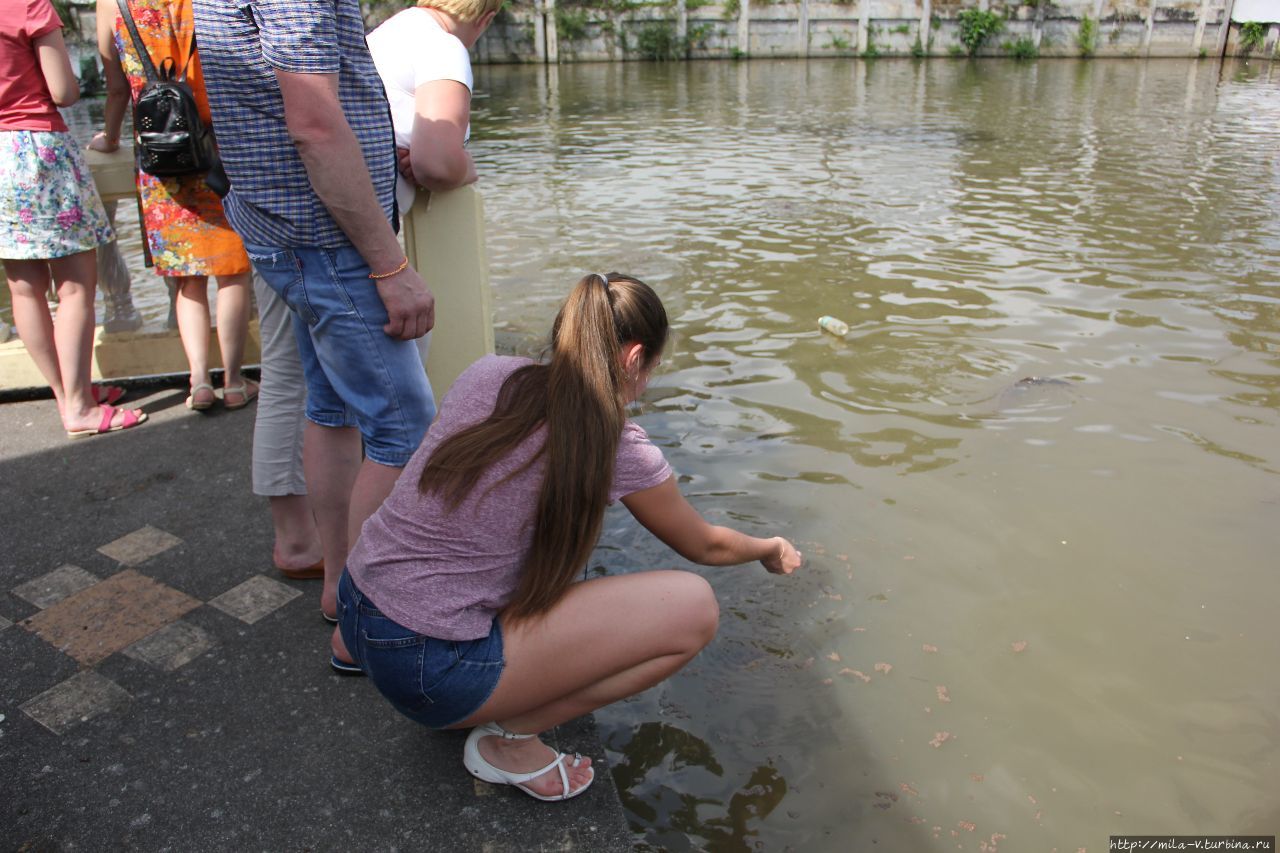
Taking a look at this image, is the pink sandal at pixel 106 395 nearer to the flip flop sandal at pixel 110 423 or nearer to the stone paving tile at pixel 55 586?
the flip flop sandal at pixel 110 423

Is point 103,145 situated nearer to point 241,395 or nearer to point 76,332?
point 76,332

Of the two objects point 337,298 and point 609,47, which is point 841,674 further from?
point 609,47

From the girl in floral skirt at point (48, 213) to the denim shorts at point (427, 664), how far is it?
249 cm

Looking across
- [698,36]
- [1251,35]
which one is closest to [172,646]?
[698,36]

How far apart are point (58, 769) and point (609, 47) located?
30.3 m

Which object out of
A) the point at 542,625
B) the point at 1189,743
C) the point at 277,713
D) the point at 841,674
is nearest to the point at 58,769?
the point at 277,713

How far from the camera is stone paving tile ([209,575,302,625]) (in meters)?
2.87

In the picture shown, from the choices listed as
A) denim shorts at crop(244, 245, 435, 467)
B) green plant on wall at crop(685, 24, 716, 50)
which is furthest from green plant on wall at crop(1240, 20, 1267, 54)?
denim shorts at crop(244, 245, 435, 467)

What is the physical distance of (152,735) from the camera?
2395 mm

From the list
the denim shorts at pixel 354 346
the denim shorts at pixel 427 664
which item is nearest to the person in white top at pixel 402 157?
the denim shorts at pixel 354 346

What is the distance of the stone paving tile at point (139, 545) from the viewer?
10.3 ft

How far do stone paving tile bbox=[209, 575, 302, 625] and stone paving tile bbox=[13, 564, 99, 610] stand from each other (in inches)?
17.6

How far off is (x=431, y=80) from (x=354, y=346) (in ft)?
2.51

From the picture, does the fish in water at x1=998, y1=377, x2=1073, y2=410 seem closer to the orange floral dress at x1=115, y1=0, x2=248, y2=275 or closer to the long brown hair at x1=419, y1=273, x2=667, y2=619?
the long brown hair at x1=419, y1=273, x2=667, y2=619
